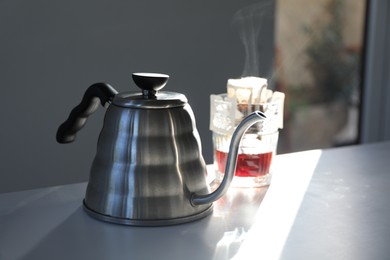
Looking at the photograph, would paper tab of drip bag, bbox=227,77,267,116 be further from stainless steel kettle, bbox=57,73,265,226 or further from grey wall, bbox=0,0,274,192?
grey wall, bbox=0,0,274,192

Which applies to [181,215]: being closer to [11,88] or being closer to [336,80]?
[11,88]

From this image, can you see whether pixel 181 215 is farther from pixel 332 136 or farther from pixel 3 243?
pixel 332 136

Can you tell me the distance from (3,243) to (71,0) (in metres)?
0.92

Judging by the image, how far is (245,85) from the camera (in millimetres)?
1046

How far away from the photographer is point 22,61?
5.10 ft

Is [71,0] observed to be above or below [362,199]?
above

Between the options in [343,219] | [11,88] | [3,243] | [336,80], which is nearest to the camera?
[3,243]

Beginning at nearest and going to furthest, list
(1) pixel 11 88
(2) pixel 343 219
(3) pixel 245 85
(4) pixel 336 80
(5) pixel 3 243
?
1. (5) pixel 3 243
2. (2) pixel 343 219
3. (3) pixel 245 85
4. (1) pixel 11 88
5. (4) pixel 336 80

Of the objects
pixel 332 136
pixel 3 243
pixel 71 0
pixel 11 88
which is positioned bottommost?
pixel 332 136

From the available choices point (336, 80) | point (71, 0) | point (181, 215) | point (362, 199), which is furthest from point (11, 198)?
point (336, 80)

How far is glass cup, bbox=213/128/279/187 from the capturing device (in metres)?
1.05

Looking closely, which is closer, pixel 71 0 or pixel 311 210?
pixel 311 210

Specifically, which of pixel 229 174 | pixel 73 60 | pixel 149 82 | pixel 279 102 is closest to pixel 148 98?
pixel 149 82

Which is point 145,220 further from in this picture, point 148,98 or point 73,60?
point 73,60
